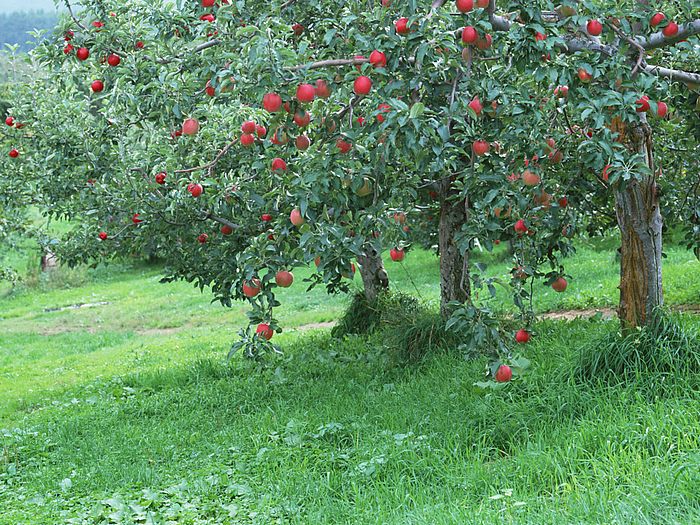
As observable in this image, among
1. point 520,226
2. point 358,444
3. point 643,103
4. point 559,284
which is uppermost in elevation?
point 643,103

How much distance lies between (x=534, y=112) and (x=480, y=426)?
1.76 m

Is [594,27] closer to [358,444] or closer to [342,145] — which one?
→ [342,145]

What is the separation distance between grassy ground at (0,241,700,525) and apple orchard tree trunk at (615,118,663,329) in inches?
23.1

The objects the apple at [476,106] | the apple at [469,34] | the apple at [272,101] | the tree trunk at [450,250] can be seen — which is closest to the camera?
the apple at [272,101]

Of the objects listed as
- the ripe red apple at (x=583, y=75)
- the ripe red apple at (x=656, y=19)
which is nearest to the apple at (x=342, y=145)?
the ripe red apple at (x=583, y=75)

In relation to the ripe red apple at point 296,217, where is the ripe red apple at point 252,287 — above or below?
below

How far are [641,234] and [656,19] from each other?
141cm

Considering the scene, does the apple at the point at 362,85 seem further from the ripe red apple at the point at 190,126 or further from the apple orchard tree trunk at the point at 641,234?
the apple orchard tree trunk at the point at 641,234

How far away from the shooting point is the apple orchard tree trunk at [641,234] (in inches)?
199

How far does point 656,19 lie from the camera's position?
4203 millimetres

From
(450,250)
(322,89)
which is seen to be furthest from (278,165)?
(450,250)

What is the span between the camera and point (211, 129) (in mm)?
4969

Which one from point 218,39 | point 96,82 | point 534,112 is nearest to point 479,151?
point 534,112

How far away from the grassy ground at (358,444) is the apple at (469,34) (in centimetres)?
199
